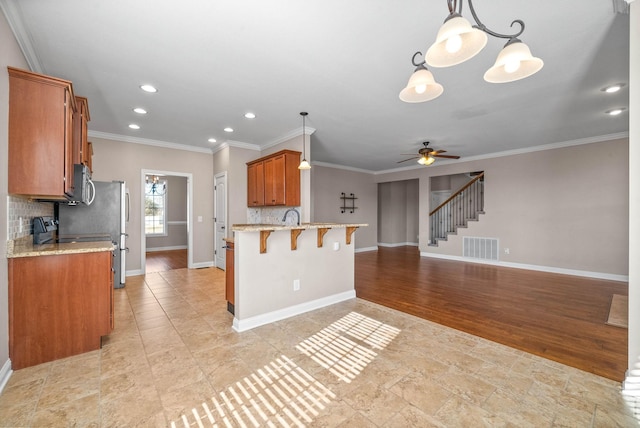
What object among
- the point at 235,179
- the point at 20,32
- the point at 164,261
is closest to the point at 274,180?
the point at 235,179

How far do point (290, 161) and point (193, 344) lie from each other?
10.6ft

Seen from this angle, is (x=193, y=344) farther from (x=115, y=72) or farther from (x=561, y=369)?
(x=561, y=369)

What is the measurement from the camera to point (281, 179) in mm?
4992

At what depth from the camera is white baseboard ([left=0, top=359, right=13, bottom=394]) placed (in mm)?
1966

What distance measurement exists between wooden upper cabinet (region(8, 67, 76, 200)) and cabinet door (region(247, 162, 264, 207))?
3.21 m

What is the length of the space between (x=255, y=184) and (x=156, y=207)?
5.32 meters

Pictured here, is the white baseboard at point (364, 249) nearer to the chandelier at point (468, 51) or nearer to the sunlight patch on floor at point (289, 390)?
the sunlight patch on floor at point (289, 390)

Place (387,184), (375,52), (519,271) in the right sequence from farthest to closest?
(387,184) → (519,271) → (375,52)

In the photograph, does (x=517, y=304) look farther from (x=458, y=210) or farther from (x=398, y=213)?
(x=398, y=213)

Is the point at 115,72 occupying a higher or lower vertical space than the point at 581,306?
higher

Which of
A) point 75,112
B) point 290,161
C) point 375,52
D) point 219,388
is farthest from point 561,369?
point 75,112

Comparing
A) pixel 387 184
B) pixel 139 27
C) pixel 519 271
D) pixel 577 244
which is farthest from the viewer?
pixel 387 184

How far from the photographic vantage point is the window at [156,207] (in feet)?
29.6

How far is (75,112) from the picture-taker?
Result: 2.92 metres
